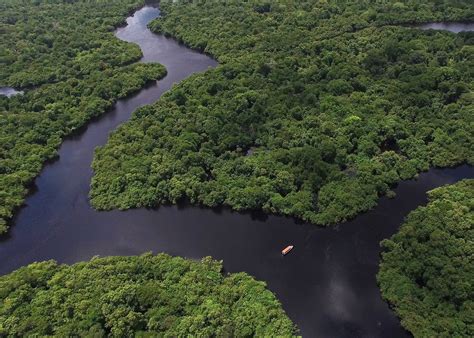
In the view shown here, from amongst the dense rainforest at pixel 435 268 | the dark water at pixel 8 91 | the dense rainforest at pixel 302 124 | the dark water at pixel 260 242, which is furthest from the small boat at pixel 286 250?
the dark water at pixel 8 91

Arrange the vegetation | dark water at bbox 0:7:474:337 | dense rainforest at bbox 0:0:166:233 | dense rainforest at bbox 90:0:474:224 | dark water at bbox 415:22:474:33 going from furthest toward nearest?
dark water at bbox 415:22:474:33, dense rainforest at bbox 0:0:166:233, dense rainforest at bbox 90:0:474:224, dark water at bbox 0:7:474:337, the vegetation

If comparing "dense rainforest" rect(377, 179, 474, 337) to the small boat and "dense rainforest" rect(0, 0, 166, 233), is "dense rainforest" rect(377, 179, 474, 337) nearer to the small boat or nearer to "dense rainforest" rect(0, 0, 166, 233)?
the small boat

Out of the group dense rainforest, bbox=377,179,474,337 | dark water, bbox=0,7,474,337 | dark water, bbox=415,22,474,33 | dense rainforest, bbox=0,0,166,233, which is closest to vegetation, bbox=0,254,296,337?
dark water, bbox=0,7,474,337

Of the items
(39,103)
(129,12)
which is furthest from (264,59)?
(129,12)

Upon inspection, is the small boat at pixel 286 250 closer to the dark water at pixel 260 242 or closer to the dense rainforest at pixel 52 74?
the dark water at pixel 260 242

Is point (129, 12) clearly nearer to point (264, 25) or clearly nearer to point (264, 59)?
point (264, 25)

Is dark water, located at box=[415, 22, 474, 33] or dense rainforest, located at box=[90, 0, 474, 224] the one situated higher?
dark water, located at box=[415, 22, 474, 33]
